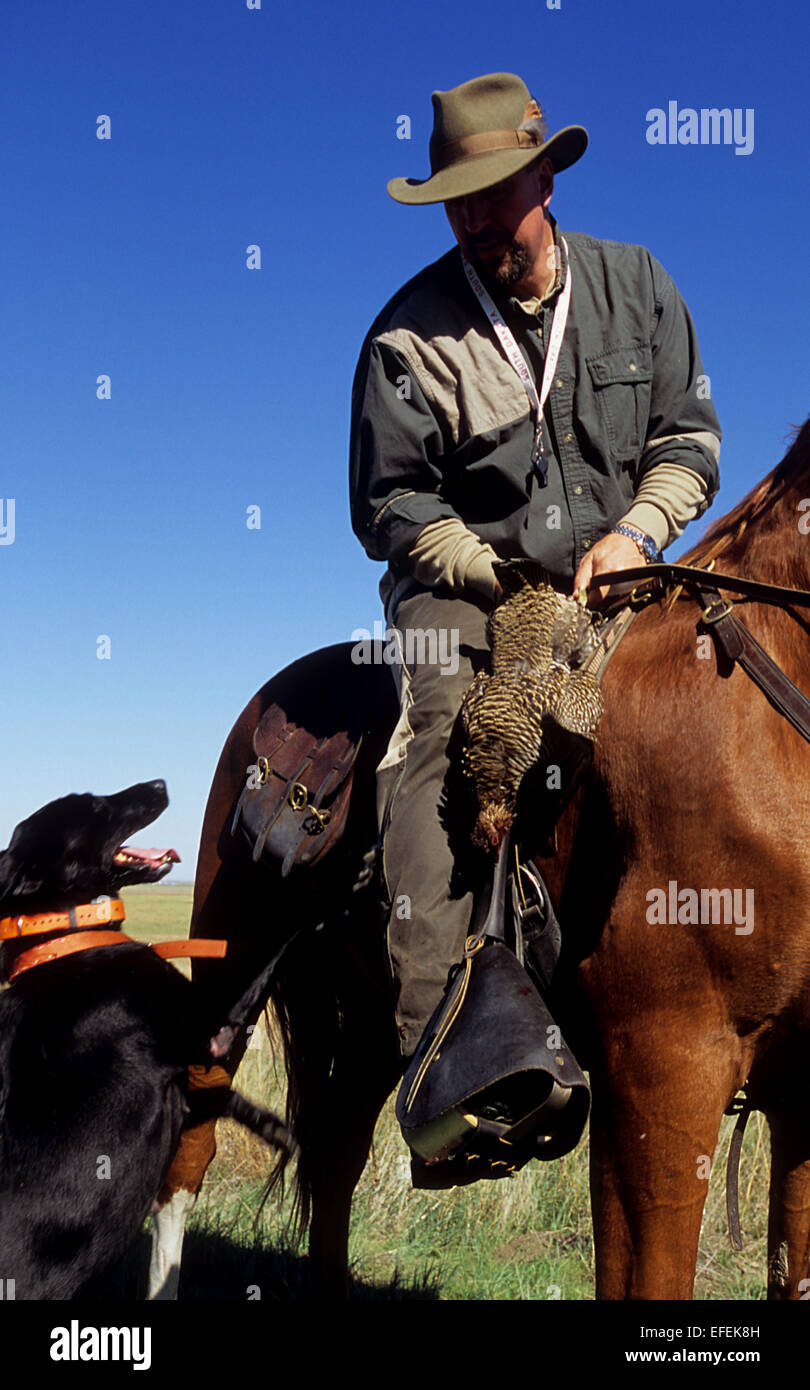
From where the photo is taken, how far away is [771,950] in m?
2.81

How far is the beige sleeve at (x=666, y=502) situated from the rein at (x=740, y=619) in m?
0.28

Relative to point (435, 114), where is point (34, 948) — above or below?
below

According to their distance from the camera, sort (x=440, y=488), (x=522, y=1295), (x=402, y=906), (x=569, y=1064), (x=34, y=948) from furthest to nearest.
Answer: (x=522, y=1295) → (x=34, y=948) → (x=440, y=488) → (x=402, y=906) → (x=569, y=1064)

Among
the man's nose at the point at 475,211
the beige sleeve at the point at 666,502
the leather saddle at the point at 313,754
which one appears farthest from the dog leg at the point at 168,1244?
the man's nose at the point at 475,211

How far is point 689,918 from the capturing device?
2.86m

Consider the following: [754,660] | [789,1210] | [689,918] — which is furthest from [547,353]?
[789,1210]

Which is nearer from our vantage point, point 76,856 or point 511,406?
point 511,406

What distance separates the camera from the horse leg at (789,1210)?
11.1 feet

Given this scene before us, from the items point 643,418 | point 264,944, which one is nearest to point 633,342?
point 643,418

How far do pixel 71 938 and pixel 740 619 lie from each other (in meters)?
2.61

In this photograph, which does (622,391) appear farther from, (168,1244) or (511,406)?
(168,1244)
